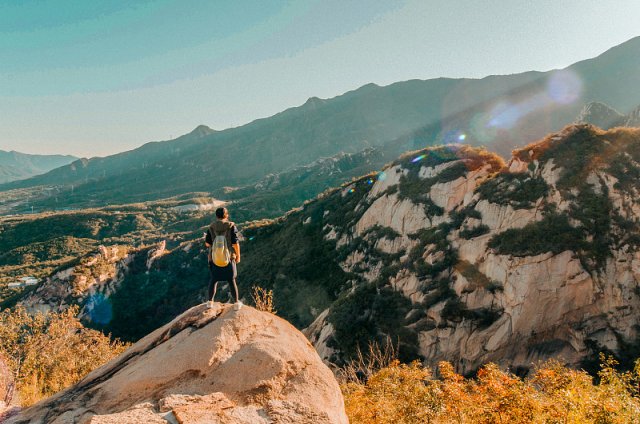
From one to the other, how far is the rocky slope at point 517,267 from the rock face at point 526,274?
8 cm

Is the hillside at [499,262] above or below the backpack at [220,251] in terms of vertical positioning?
below

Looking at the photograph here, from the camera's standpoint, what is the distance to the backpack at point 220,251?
355 inches

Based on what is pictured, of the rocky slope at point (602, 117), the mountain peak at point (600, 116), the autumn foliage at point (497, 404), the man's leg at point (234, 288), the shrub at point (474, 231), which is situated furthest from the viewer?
the mountain peak at point (600, 116)

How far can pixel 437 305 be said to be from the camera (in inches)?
1139

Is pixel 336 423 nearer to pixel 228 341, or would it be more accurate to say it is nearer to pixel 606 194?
pixel 228 341

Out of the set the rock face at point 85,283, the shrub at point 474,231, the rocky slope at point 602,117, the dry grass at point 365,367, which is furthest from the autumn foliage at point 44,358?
the rocky slope at point 602,117

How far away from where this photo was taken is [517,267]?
26000mm

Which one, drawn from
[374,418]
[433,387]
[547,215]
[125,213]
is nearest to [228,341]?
[374,418]

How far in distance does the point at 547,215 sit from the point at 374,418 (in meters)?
26.8

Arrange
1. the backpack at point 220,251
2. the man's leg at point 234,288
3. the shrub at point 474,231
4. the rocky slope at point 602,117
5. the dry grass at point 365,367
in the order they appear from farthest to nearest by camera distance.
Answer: the rocky slope at point 602,117, the shrub at point 474,231, the dry grass at point 365,367, the man's leg at point 234,288, the backpack at point 220,251

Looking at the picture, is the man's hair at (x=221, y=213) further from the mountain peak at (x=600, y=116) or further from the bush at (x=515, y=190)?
the mountain peak at (x=600, y=116)

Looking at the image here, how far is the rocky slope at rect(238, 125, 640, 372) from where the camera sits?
77.6ft

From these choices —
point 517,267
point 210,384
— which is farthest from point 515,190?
point 210,384

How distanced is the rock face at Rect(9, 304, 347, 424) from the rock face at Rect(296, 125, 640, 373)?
2309 centimetres
